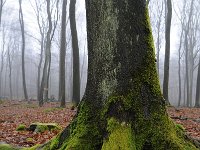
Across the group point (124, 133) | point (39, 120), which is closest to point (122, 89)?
point (124, 133)

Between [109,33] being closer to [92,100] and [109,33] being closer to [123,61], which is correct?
[123,61]

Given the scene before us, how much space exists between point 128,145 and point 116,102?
494 mm

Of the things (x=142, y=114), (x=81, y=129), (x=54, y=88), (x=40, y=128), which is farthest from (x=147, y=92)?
(x=54, y=88)

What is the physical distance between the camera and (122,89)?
11.1 ft

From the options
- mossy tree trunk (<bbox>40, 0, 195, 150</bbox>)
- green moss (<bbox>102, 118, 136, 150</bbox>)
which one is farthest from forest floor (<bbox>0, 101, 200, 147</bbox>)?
green moss (<bbox>102, 118, 136, 150</bbox>)

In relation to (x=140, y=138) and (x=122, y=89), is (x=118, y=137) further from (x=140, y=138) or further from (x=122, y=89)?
(x=122, y=89)

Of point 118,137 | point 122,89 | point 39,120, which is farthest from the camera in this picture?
point 39,120

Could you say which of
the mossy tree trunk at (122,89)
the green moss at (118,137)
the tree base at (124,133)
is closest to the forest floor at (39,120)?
the tree base at (124,133)

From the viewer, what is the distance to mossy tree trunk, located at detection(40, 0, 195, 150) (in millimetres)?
3273

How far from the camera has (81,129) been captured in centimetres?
354

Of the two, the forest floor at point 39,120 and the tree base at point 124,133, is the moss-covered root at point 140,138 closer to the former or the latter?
the tree base at point 124,133

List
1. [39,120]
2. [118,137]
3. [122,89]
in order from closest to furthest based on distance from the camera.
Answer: [118,137], [122,89], [39,120]

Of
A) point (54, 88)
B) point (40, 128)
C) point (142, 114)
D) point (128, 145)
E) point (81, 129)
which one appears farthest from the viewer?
point (54, 88)

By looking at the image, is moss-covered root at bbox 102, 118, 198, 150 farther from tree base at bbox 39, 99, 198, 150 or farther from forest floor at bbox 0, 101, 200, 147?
forest floor at bbox 0, 101, 200, 147
